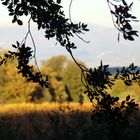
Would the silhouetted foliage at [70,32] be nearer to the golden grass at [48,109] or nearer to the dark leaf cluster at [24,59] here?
the dark leaf cluster at [24,59]

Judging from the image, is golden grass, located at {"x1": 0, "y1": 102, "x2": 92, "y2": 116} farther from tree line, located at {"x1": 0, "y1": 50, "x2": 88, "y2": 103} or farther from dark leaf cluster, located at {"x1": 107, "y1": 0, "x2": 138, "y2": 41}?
tree line, located at {"x1": 0, "y1": 50, "x2": 88, "y2": 103}

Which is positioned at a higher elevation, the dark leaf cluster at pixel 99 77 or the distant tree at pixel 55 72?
the distant tree at pixel 55 72

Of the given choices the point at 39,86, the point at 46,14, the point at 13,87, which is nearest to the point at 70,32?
the point at 46,14

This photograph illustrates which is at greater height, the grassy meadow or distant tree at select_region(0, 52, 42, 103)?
distant tree at select_region(0, 52, 42, 103)

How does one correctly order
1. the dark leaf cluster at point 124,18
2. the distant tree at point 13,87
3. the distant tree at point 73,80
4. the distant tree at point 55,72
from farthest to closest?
the distant tree at point 73,80 → the distant tree at point 55,72 → the distant tree at point 13,87 → the dark leaf cluster at point 124,18

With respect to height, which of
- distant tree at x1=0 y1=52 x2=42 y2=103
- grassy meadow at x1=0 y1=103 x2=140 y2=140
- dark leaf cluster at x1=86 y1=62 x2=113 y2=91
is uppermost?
distant tree at x1=0 y1=52 x2=42 y2=103

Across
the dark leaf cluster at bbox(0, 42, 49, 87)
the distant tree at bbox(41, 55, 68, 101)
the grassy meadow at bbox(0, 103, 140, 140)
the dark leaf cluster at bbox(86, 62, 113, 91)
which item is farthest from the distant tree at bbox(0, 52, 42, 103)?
the dark leaf cluster at bbox(86, 62, 113, 91)

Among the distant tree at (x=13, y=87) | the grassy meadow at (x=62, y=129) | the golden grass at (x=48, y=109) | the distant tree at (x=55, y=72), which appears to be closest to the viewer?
the grassy meadow at (x=62, y=129)

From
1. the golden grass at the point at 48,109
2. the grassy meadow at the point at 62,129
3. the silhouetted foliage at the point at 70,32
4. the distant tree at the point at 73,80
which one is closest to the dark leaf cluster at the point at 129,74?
the silhouetted foliage at the point at 70,32

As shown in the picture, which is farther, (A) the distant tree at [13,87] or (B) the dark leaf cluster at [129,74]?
(A) the distant tree at [13,87]

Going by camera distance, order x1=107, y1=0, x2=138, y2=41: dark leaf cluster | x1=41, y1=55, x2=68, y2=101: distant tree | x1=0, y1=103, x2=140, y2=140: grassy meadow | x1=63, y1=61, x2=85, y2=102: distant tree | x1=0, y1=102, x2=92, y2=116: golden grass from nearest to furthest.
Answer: x1=107, y1=0, x2=138, y2=41: dark leaf cluster → x1=0, y1=103, x2=140, y2=140: grassy meadow → x1=0, y1=102, x2=92, y2=116: golden grass → x1=41, y1=55, x2=68, y2=101: distant tree → x1=63, y1=61, x2=85, y2=102: distant tree

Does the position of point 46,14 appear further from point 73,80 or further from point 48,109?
point 73,80

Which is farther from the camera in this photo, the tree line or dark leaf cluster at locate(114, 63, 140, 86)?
the tree line

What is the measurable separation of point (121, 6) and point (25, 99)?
6649 cm
